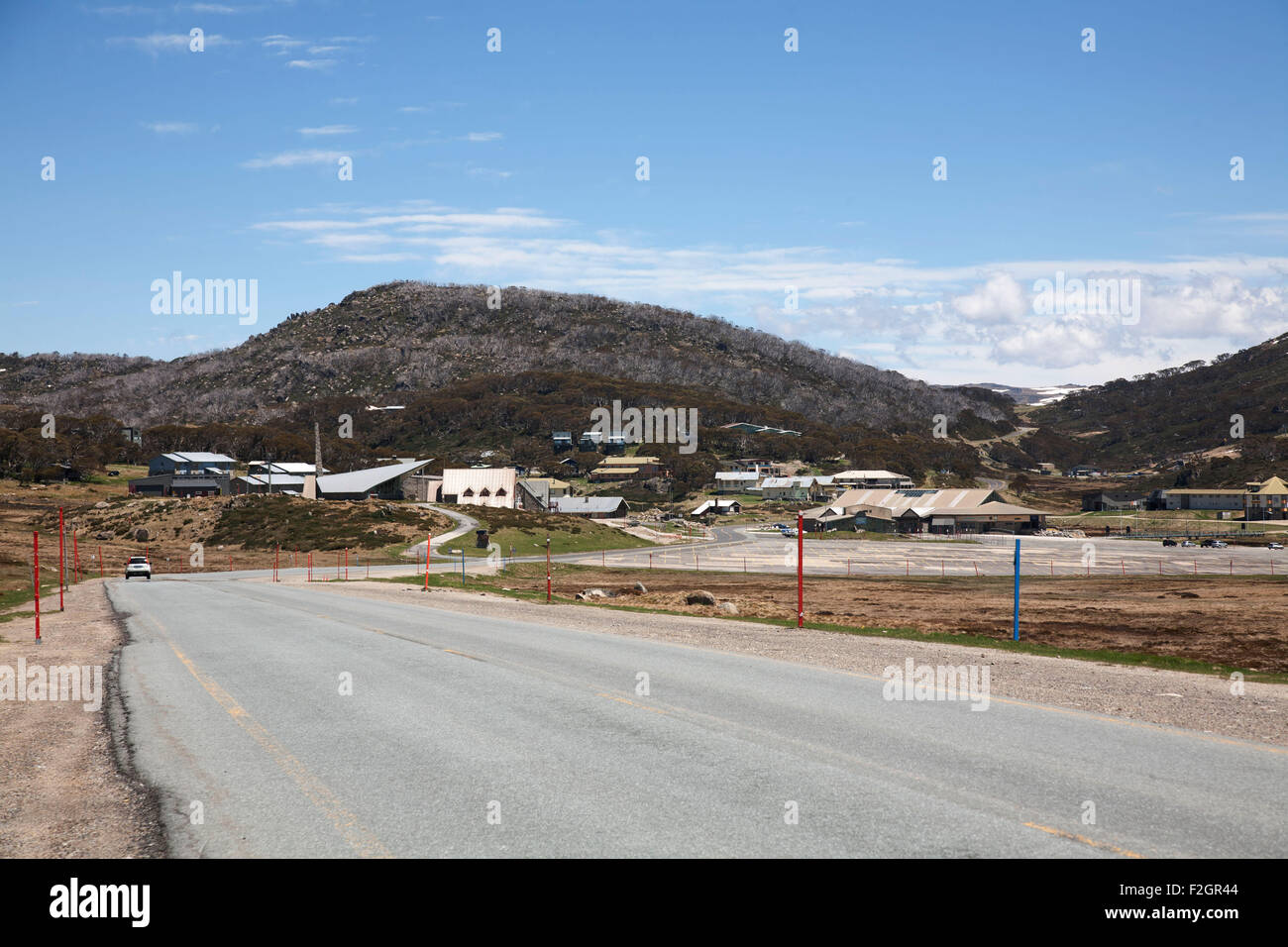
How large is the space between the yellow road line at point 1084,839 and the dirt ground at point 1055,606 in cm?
1298

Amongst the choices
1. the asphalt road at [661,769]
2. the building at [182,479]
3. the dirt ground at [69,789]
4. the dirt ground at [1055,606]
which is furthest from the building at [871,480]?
the dirt ground at [69,789]

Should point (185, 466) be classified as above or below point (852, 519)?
above

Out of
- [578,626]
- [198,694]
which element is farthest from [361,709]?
[578,626]

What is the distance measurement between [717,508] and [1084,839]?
134m

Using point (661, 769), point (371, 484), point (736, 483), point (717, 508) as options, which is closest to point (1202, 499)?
point (736, 483)

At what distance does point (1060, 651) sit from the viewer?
18703 mm

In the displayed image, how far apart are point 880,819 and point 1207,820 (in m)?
2.58

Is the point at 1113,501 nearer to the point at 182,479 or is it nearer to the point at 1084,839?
the point at 182,479

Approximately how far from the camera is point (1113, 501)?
149875 millimetres

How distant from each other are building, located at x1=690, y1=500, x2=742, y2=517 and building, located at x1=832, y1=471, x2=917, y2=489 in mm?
25110

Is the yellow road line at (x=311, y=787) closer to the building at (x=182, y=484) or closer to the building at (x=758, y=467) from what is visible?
the building at (x=182, y=484)

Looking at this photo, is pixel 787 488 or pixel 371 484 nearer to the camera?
pixel 371 484
